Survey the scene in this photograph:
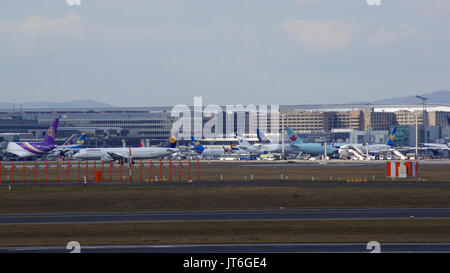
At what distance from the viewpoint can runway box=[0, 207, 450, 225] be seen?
3881cm

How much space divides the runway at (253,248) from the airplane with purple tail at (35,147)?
118808 millimetres

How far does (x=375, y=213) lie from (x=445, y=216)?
444 cm

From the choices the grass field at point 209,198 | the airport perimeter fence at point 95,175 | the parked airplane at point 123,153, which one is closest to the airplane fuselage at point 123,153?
the parked airplane at point 123,153

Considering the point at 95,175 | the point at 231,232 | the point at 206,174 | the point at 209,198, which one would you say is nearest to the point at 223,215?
the point at 231,232

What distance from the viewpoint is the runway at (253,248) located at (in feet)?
88.3

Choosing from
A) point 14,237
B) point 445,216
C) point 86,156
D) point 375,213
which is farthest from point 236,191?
point 86,156

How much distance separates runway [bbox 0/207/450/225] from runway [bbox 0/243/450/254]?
31.9 ft

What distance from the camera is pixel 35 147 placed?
14512cm

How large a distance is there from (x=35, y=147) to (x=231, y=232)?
120161mm

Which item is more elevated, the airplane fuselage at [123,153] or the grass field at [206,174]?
the airplane fuselage at [123,153]

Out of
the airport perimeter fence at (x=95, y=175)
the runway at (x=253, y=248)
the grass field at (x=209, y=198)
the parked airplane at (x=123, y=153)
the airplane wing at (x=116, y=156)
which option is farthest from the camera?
the parked airplane at (x=123, y=153)

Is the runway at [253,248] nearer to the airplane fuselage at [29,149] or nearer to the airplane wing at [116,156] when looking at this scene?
the airplane wing at [116,156]

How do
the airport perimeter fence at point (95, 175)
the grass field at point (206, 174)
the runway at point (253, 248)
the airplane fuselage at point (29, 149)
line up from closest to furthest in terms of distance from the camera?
the runway at point (253, 248), the airport perimeter fence at point (95, 175), the grass field at point (206, 174), the airplane fuselage at point (29, 149)
